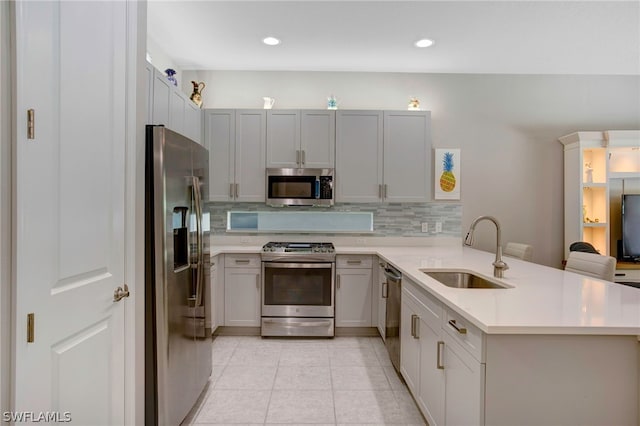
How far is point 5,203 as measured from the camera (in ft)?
3.11

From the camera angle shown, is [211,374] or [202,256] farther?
[211,374]

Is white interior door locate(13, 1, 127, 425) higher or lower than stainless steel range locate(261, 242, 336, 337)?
higher

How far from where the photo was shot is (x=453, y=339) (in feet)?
5.00

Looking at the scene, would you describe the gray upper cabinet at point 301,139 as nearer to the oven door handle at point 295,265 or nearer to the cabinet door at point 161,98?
the oven door handle at point 295,265

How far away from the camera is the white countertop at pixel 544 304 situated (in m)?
1.20

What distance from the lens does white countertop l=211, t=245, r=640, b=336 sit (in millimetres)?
1196

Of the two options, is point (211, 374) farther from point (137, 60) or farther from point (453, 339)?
point (137, 60)

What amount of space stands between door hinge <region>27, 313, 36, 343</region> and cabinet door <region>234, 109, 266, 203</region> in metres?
2.67

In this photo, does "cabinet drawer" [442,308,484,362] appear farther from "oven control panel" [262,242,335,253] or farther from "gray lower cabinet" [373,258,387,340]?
"oven control panel" [262,242,335,253]

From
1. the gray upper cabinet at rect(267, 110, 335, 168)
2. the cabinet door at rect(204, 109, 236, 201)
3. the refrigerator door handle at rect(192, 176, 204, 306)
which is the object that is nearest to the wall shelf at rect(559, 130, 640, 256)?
the gray upper cabinet at rect(267, 110, 335, 168)

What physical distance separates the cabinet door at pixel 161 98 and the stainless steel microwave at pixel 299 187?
4.15ft

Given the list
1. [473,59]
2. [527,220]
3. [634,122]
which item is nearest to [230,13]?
[473,59]

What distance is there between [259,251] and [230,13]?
7.11ft

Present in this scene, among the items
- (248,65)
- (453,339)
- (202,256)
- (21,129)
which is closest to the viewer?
(21,129)
